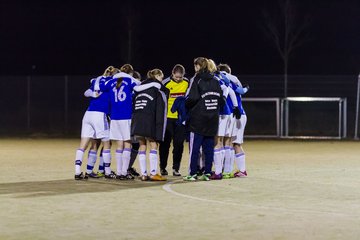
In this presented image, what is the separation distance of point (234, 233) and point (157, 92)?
5.32 metres

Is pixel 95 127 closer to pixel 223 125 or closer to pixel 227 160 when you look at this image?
A: pixel 223 125

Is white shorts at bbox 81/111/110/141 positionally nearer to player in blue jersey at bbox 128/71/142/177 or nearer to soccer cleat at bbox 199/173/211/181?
player in blue jersey at bbox 128/71/142/177

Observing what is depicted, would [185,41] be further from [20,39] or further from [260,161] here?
[260,161]

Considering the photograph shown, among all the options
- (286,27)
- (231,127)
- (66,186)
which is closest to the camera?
(66,186)

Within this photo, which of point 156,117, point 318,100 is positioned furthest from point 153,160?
point 318,100

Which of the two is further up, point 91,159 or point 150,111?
point 150,111

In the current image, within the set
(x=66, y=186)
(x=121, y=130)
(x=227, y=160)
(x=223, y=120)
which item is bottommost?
(x=66, y=186)

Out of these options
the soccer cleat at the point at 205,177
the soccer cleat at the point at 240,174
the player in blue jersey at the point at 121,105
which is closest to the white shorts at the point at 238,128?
the soccer cleat at the point at 240,174

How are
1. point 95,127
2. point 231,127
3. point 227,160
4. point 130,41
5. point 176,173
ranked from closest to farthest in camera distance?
point 95,127 < point 231,127 < point 227,160 < point 176,173 < point 130,41

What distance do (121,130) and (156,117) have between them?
68cm

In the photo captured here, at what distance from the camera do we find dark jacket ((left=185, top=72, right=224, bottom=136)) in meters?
13.5

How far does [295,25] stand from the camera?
44.8 m

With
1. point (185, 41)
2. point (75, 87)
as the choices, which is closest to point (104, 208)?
point (75, 87)

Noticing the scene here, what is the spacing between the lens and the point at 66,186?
12844 millimetres
